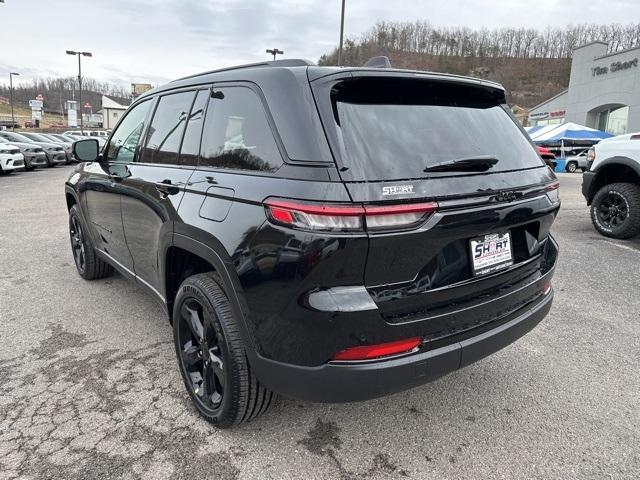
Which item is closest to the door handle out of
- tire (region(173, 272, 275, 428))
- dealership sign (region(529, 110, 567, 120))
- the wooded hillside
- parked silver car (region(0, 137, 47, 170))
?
tire (region(173, 272, 275, 428))

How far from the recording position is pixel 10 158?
1647 cm

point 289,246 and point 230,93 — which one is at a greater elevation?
point 230,93

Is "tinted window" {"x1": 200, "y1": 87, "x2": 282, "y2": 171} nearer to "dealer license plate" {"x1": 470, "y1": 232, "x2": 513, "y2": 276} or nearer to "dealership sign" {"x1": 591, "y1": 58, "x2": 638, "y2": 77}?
"dealer license plate" {"x1": 470, "y1": 232, "x2": 513, "y2": 276}

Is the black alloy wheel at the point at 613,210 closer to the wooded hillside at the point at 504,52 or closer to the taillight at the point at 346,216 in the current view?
the taillight at the point at 346,216

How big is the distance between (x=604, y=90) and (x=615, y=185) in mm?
34021

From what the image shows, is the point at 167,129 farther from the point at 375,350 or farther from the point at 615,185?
the point at 615,185

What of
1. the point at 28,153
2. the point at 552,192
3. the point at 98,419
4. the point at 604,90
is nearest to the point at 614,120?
the point at 604,90

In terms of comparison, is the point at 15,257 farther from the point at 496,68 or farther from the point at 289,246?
the point at 496,68

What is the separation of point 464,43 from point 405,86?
105 m

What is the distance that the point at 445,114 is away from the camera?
7.45 ft

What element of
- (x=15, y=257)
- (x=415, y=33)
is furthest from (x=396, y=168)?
(x=415, y=33)

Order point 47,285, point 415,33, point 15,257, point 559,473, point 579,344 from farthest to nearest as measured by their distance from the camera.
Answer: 1. point 415,33
2. point 15,257
3. point 47,285
4. point 579,344
5. point 559,473

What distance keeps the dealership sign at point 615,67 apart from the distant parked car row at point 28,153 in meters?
33.8

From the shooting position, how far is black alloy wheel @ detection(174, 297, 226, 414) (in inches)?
93.6
